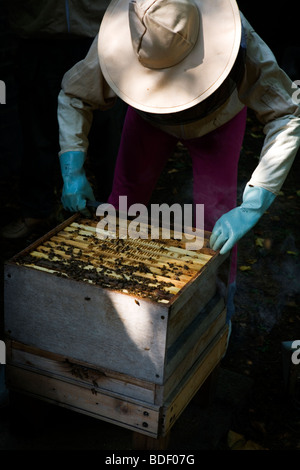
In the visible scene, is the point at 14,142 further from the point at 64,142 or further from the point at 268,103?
the point at 268,103

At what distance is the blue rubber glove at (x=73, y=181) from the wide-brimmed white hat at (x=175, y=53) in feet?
1.38

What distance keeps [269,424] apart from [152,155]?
56.8 inches

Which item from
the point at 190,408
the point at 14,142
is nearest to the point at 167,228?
the point at 190,408

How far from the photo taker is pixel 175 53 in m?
2.44

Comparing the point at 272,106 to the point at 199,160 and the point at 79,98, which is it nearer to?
the point at 199,160

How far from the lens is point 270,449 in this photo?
2836 millimetres

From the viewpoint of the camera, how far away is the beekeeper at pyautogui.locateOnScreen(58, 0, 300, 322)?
2451mm

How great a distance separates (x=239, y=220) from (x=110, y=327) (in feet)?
2.51

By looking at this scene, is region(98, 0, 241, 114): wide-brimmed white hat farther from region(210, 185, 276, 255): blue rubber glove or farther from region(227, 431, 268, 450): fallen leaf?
region(227, 431, 268, 450): fallen leaf

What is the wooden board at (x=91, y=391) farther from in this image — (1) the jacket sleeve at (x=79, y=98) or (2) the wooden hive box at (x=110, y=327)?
(1) the jacket sleeve at (x=79, y=98)

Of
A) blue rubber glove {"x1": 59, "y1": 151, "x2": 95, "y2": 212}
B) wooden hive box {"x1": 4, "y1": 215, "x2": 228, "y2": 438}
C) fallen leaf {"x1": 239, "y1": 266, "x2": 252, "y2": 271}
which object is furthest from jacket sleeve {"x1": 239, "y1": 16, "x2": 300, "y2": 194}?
fallen leaf {"x1": 239, "y1": 266, "x2": 252, "y2": 271}

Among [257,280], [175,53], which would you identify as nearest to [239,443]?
[257,280]

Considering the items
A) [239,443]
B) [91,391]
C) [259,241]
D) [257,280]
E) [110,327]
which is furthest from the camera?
[259,241]

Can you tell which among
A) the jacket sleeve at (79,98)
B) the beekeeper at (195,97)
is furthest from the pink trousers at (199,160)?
the jacket sleeve at (79,98)
